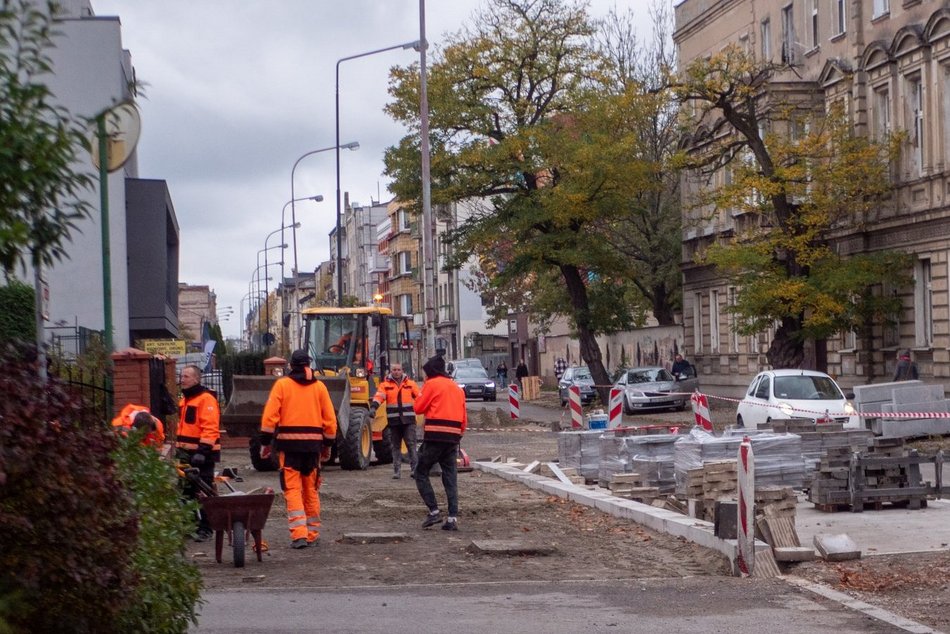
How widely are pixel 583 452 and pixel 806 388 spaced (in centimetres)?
879

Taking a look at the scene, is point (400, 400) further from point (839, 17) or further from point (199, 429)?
point (839, 17)

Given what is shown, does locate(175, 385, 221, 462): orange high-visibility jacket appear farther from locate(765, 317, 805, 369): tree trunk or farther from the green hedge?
locate(765, 317, 805, 369): tree trunk

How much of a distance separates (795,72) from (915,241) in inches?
301

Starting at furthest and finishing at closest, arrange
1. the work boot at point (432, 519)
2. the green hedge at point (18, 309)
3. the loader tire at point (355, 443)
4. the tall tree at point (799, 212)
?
the tall tree at point (799, 212) < the green hedge at point (18, 309) < the loader tire at point (355, 443) < the work boot at point (432, 519)

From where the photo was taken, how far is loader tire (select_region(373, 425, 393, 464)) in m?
25.6

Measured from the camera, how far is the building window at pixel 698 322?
49219mm

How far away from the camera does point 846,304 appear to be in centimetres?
3431

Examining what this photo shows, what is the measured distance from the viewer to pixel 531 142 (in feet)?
146

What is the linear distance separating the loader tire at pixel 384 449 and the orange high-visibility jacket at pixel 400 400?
13.9 ft

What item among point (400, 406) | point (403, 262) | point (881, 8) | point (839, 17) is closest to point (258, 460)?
point (400, 406)

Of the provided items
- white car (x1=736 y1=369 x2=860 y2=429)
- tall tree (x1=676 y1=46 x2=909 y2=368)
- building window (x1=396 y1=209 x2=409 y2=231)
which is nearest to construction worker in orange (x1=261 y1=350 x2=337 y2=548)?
white car (x1=736 y1=369 x2=860 y2=429)

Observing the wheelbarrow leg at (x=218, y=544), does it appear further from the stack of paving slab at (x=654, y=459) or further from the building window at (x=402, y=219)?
the building window at (x=402, y=219)

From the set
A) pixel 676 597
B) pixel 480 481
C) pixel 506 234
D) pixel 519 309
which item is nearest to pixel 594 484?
pixel 480 481

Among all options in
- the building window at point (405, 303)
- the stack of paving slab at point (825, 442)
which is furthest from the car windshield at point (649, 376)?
the building window at point (405, 303)
